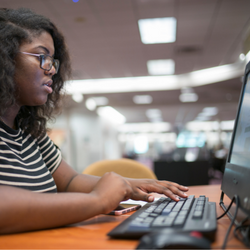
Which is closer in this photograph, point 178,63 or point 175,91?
point 178,63

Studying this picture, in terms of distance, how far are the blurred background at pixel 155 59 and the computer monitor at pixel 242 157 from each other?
85cm

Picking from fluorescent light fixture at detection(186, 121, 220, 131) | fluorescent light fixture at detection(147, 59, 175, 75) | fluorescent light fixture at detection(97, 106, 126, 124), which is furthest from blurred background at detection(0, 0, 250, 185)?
fluorescent light fixture at detection(186, 121, 220, 131)

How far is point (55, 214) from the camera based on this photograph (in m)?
0.54

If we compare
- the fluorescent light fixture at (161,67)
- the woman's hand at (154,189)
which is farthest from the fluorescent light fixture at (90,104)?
the woman's hand at (154,189)

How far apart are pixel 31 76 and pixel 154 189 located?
55 centimetres

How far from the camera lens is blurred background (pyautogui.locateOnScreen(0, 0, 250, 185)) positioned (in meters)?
3.36

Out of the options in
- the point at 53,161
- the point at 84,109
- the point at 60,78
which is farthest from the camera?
the point at 84,109

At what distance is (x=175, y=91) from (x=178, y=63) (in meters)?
2.19

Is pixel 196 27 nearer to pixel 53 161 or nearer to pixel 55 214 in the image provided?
pixel 53 161

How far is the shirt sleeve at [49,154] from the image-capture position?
101cm

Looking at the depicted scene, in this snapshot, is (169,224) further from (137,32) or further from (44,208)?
(137,32)

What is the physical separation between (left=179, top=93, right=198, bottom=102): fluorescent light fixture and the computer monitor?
773 cm

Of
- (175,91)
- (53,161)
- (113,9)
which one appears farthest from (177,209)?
(175,91)

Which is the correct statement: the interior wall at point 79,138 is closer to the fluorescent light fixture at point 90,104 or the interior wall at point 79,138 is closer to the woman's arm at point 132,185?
the fluorescent light fixture at point 90,104
